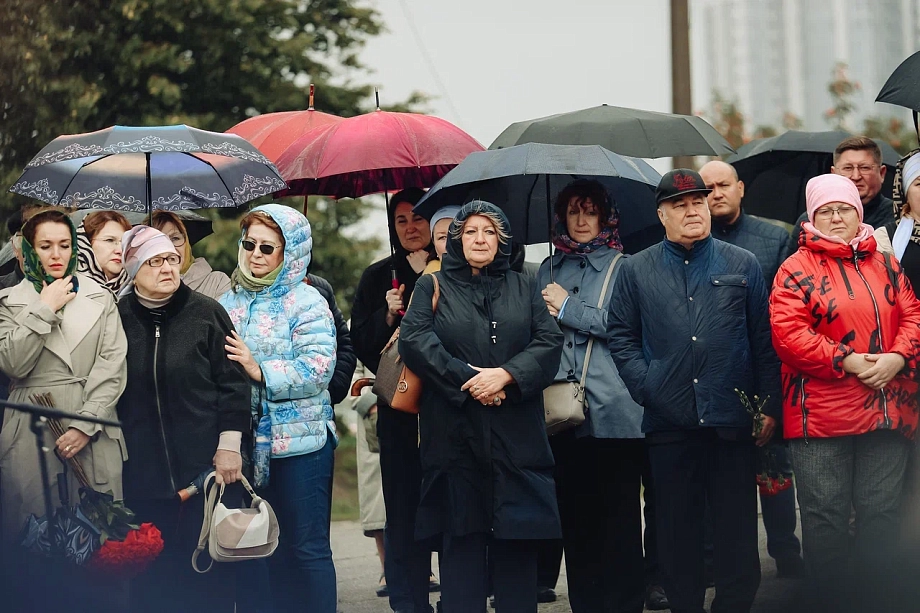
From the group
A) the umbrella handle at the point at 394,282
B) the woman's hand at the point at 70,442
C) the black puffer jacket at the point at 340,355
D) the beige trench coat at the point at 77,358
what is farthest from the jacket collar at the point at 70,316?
the umbrella handle at the point at 394,282

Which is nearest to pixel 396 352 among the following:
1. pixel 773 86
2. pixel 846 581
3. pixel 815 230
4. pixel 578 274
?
pixel 578 274

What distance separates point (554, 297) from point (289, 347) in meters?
1.26

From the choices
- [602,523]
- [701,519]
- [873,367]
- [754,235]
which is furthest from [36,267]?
[754,235]

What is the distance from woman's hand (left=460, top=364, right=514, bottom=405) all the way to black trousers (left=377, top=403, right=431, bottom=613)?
2.91ft

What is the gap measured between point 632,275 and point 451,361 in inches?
37.7

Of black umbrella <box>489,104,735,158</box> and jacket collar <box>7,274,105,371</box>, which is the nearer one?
jacket collar <box>7,274,105,371</box>

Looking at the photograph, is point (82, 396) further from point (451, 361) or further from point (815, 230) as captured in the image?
point (815, 230)

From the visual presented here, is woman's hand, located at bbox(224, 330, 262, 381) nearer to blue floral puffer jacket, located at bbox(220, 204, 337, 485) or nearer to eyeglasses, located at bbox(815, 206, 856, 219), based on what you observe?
blue floral puffer jacket, located at bbox(220, 204, 337, 485)

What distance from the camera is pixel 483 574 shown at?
5.26m

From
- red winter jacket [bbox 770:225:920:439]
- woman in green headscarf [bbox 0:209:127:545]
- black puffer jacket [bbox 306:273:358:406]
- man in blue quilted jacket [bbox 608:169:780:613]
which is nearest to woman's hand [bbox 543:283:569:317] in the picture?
man in blue quilted jacket [bbox 608:169:780:613]

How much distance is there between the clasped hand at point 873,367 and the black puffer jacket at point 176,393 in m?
2.60

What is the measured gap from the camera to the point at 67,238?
529cm

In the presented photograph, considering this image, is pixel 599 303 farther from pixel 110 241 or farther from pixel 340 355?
pixel 110 241

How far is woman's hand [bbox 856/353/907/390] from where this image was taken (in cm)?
507
